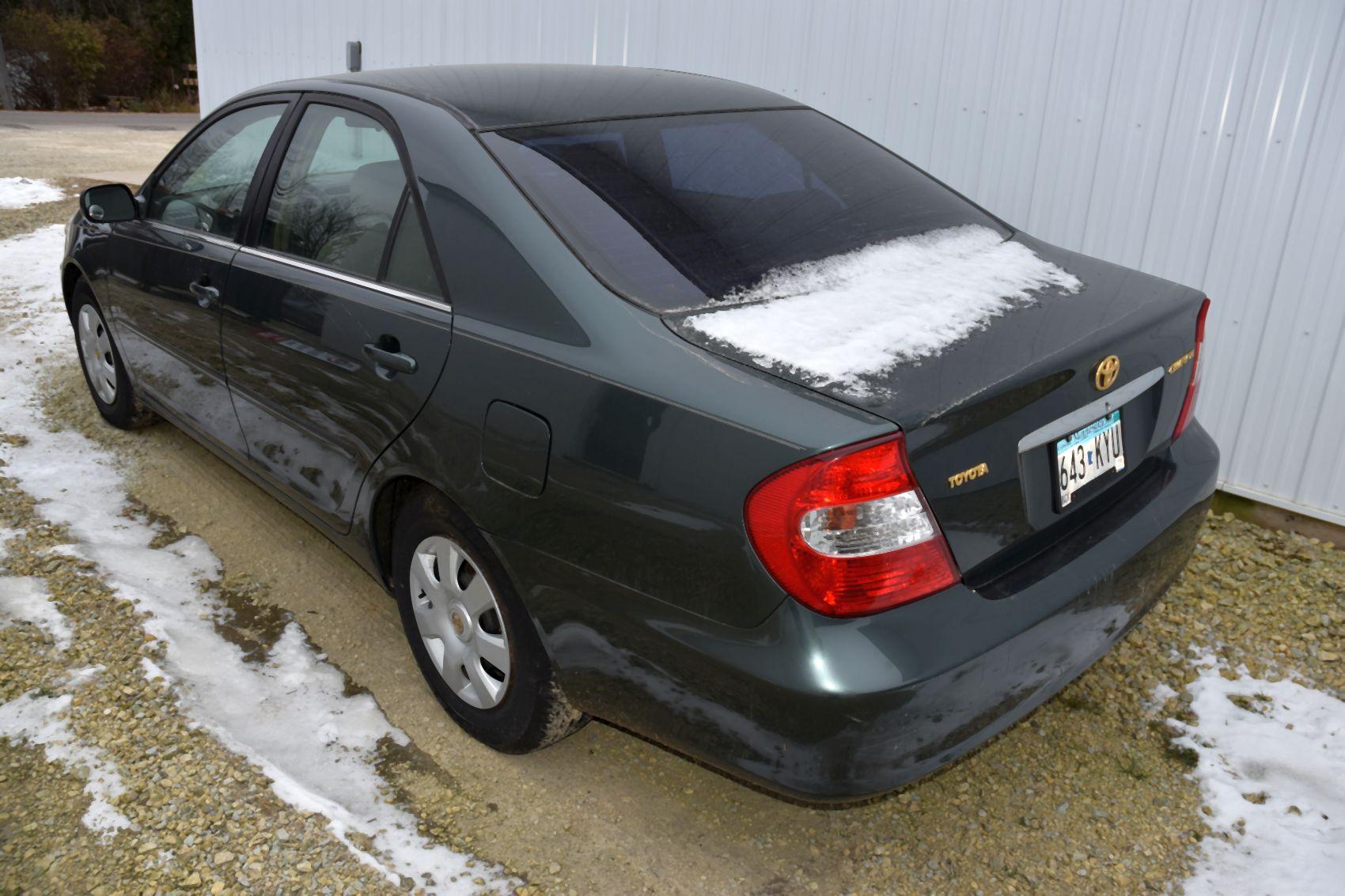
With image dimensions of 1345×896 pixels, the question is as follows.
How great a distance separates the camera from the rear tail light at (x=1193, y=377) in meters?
2.64

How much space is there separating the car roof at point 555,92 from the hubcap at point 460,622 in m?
1.09

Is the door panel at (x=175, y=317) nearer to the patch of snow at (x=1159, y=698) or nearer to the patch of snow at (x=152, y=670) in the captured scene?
the patch of snow at (x=152, y=670)

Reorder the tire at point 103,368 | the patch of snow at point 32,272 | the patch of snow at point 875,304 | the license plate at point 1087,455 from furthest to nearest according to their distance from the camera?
the patch of snow at point 32,272
the tire at point 103,368
the license plate at point 1087,455
the patch of snow at point 875,304

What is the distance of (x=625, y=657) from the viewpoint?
2.21m

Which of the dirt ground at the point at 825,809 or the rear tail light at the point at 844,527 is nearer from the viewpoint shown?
the rear tail light at the point at 844,527

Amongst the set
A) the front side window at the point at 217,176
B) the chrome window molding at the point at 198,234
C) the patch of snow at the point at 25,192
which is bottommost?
the patch of snow at the point at 25,192

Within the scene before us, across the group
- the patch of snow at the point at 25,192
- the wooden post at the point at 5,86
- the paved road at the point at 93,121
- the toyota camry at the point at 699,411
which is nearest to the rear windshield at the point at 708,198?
the toyota camry at the point at 699,411

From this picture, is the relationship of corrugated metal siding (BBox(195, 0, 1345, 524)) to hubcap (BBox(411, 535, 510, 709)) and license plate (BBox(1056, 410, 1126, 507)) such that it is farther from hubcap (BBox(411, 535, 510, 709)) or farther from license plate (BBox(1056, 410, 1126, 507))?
hubcap (BBox(411, 535, 510, 709))

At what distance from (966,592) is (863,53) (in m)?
3.43

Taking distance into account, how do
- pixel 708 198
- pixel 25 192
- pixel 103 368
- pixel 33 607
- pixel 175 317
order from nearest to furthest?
pixel 708 198, pixel 33 607, pixel 175 317, pixel 103 368, pixel 25 192

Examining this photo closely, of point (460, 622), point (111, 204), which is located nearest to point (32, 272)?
point (111, 204)

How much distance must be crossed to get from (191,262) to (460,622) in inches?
67.0

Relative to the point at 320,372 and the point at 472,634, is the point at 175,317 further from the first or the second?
the point at 472,634

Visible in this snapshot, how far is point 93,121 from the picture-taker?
1980 centimetres
